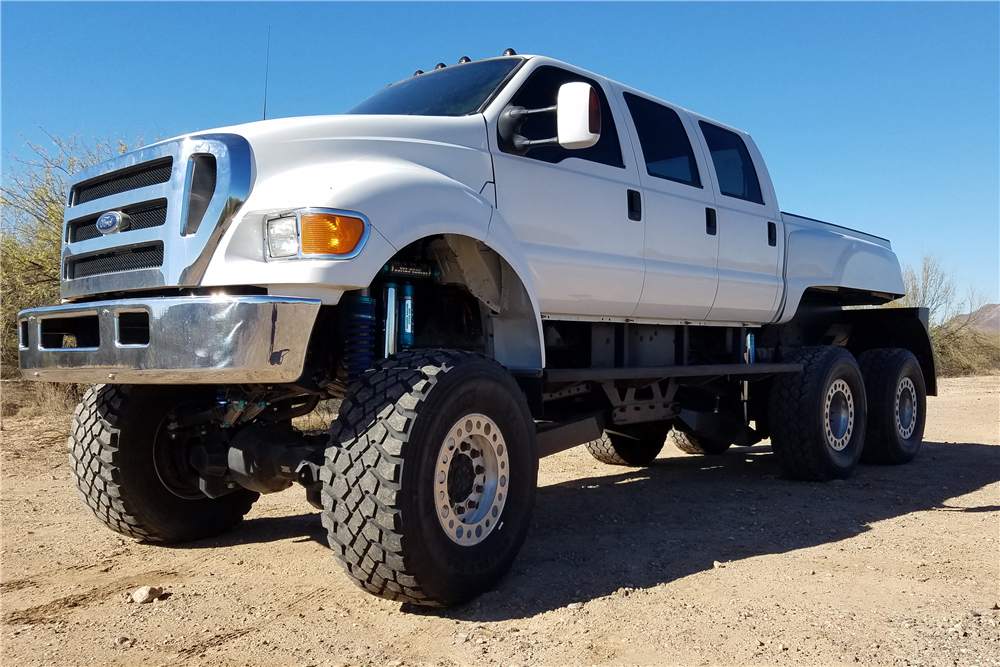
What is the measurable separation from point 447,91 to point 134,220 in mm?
1861

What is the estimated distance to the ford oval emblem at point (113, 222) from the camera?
3627 millimetres

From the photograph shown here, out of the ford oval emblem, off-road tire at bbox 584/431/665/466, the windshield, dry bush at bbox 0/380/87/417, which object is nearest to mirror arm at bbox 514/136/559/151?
the windshield

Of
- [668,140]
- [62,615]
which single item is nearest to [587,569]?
[62,615]

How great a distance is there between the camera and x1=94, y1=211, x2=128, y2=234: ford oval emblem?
363cm

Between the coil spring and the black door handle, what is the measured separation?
2040 millimetres

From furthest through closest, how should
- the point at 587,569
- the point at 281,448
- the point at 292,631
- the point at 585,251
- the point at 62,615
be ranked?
the point at 585,251, the point at 587,569, the point at 281,448, the point at 62,615, the point at 292,631

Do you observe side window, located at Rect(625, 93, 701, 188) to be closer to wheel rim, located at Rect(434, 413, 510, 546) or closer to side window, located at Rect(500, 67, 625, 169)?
side window, located at Rect(500, 67, 625, 169)

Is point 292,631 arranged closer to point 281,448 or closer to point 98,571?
point 281,448

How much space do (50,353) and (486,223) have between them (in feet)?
6.58

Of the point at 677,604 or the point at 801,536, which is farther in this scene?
the point at 801,536

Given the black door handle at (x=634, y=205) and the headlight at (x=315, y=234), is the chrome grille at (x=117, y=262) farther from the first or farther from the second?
the black door handle at (x=634, y=205)

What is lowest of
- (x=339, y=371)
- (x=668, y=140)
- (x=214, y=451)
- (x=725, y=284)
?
(x=214, y=451)

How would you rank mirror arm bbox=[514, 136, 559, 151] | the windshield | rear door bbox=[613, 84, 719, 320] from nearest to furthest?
mirror arm bbox=[514, 136, 559, 151], the windshield, rear door bbox=[613, 84, 719, 320]

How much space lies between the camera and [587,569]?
3.99 metres
